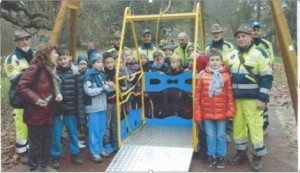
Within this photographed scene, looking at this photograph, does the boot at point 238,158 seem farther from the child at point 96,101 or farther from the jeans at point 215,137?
the child at point 96,101

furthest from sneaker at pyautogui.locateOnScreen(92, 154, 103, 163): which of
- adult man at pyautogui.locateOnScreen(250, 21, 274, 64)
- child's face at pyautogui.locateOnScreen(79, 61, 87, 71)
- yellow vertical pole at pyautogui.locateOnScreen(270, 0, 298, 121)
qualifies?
adult man at pyautogui.locateOnScreen(250, 21, 274, 64)

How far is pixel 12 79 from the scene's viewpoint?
479 cm

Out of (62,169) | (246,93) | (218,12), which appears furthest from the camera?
(218,12)

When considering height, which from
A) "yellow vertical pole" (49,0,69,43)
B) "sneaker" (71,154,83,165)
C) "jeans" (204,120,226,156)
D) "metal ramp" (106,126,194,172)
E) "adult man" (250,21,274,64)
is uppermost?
"yellow vertical pole" (49,0,69,43)

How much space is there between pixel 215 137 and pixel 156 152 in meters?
0.78

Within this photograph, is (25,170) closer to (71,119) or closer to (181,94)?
(71,119)

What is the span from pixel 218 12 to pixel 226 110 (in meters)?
10.9

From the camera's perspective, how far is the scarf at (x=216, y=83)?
15.0 ft

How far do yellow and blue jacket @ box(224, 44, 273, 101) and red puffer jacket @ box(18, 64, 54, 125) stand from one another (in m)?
2.19

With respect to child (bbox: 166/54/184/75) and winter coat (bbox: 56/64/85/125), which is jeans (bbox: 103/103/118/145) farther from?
child (bbox: 166/54/184/75)

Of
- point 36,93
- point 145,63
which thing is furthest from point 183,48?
point 36,93

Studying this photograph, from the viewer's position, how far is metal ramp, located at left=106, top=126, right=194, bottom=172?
4.50 metres

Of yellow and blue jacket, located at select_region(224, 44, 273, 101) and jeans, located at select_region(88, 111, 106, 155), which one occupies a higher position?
yellow and blue jacket, located at select_region(224, 44, 273, 101)

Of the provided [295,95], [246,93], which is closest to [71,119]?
[246,93]
